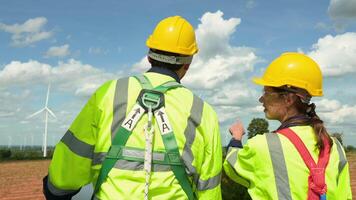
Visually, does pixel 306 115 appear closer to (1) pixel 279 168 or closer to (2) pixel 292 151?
(2) pixel 292 151

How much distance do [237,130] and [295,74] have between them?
2.09ft

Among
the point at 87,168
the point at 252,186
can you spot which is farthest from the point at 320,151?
the point at 87,168

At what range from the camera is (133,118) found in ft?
10.1

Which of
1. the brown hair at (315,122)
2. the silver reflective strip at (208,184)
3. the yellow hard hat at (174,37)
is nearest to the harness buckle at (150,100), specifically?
the yellow hard hat at (174,37)

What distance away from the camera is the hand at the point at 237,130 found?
3908mm

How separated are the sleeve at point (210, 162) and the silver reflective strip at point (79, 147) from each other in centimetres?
74

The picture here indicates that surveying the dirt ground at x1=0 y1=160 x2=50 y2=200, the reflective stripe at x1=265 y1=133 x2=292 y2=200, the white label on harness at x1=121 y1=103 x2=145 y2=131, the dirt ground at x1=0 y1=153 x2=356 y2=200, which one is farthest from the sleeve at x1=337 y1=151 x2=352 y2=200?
the dirt ground at x1=0 y1=160 x2=50 y2=200

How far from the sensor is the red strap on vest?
3.37 meters

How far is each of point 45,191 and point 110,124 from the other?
2.21 feet

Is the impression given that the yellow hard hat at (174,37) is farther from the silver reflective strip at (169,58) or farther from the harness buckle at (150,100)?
the harness buckle at (150,100)

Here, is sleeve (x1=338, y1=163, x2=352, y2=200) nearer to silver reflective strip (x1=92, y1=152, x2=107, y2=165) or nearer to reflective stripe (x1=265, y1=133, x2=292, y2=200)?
reflective stripe (x1=265, y1=133, x2=292, y2=200)

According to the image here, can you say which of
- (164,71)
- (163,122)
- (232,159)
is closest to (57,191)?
(163,122)

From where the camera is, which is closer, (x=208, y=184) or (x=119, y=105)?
(x=119, y=105)

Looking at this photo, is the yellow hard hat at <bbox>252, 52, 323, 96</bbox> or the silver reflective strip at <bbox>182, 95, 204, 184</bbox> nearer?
the silver reflective strip at <bbox>182, 95, 204, 184</bbox>
